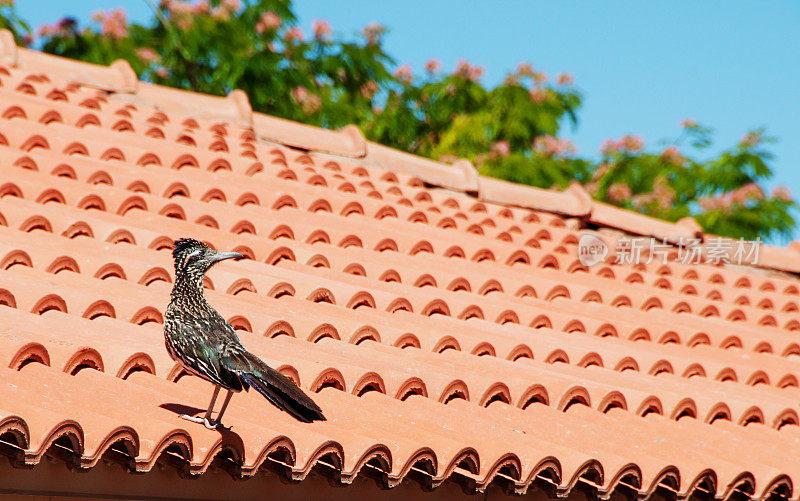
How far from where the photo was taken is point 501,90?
1680 cm

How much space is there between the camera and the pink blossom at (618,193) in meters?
15.3

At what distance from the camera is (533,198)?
25.3 feet

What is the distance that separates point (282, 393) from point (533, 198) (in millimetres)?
5491

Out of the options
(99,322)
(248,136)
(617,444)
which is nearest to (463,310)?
(617,444)

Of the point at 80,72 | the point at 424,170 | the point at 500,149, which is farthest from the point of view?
the point at 500,149

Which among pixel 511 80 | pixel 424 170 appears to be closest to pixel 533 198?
pixel 424 170

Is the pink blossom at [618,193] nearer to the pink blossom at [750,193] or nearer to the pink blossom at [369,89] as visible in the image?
the pink blossom at [750,193]

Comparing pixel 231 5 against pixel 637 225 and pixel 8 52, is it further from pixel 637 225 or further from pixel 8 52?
pixel 637 225

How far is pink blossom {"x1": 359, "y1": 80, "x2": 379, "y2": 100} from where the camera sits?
15.8 m

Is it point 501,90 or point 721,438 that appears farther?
point 501,90

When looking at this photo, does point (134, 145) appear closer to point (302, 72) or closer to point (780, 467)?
point (780, 467)

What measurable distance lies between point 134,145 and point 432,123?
39.0ft

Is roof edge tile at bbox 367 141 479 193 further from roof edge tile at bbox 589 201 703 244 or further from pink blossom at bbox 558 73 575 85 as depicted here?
pink blossom at bbox 558 73 575 85

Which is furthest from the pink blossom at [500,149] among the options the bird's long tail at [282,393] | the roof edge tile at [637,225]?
the bird's long tail at [282,393]
